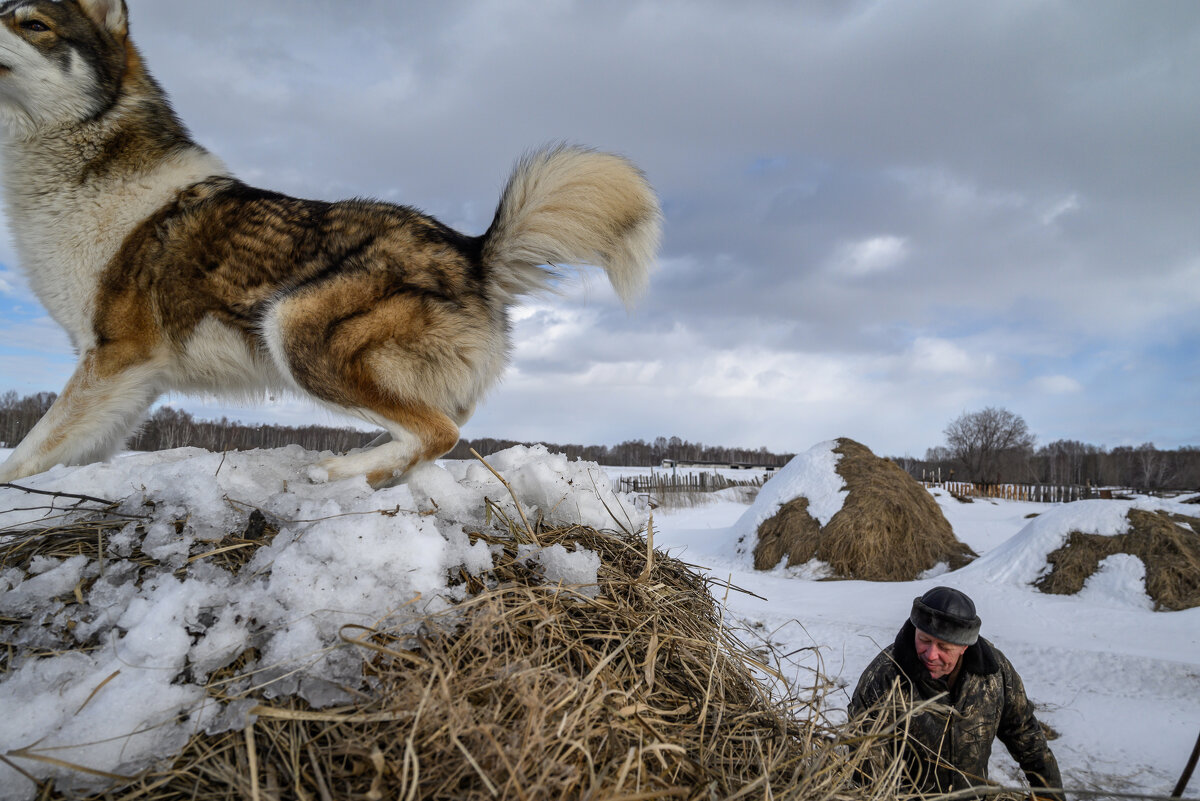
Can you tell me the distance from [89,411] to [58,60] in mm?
1740

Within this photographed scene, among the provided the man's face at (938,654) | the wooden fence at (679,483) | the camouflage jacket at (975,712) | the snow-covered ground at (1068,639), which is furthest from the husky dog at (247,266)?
the wooden fence at (679,483)

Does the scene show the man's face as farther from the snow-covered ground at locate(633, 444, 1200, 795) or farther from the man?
the snow-covered ground at locate(633, 444, 1200, 795)

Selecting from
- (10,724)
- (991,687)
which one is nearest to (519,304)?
(10,724)

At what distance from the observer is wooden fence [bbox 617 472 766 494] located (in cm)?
2930

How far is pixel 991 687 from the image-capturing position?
3.80 m

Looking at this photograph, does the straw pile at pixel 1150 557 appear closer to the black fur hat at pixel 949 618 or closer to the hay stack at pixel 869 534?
the hay stack at pixel 869 534

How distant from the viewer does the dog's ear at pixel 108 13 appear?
9.93ft

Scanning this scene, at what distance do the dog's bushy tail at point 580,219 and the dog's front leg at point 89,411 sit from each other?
5.86ft

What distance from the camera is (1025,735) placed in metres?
3.90

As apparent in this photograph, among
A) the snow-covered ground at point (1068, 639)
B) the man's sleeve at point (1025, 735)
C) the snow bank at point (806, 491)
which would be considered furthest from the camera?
the snow bank at point (806, 491)

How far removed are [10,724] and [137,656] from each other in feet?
0.68

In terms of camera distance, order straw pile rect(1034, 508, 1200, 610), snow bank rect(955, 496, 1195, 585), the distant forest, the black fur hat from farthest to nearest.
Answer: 1. the distant forest
2. snow bank rect(955, 496, 1195, 585)
3. straw pile rect(1034, 508, 1200, 610)
4. the black fur hat

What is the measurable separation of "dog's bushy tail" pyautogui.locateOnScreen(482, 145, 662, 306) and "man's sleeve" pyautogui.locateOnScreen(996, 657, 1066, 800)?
3.70m

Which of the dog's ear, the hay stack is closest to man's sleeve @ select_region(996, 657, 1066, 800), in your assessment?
the dog's ear
